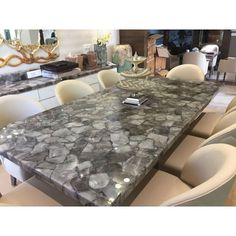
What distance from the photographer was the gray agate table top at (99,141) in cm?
103

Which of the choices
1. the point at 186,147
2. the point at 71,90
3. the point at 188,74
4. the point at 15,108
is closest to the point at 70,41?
the point at 71,90

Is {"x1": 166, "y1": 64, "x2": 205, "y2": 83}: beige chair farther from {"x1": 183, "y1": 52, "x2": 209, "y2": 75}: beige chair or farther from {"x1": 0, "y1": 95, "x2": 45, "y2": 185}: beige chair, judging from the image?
{"x1": 183, "y1": 52, "x2": 209, "y2": 75}: beige chair

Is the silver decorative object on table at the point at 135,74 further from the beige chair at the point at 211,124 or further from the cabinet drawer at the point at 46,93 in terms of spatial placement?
the cabinet drawer at the point at 46,93

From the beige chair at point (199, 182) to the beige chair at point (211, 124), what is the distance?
57 cm

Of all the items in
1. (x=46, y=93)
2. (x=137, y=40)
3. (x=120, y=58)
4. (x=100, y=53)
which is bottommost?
(x=46, y=93)

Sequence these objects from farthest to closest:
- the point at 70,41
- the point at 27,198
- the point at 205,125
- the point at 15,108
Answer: the point at 70,41 → the point at 205,125 → the point at 15,108 → the point at 27,198

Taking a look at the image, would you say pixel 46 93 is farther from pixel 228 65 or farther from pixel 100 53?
pixel 228 65

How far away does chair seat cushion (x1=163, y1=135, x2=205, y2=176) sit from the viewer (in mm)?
1606

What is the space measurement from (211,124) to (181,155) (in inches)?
27.7

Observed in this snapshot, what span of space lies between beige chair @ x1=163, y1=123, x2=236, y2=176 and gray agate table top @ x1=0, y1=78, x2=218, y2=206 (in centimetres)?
21

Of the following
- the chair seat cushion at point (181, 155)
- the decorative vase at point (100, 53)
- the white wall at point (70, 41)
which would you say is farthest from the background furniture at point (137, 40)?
the chair seat cushion at point (181, 155)

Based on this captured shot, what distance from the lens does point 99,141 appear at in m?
1.37

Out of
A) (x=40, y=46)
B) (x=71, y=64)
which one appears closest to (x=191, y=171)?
(x=71, y=64)
